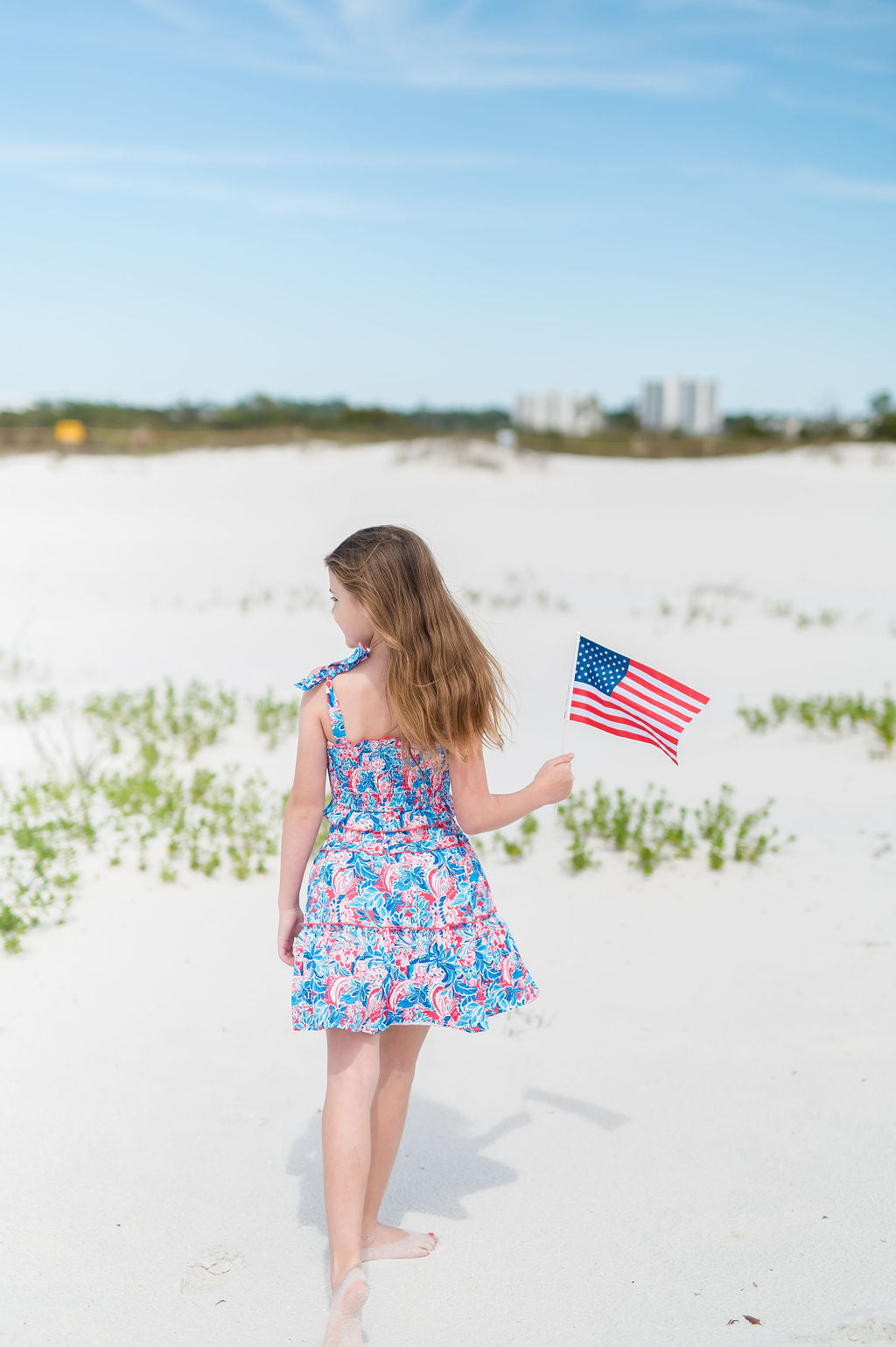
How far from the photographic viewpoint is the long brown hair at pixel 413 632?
276cm

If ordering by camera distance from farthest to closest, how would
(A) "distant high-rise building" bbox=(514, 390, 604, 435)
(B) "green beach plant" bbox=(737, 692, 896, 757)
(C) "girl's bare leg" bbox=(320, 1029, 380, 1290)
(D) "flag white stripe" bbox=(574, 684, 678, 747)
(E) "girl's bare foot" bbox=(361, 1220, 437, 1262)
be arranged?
(A) "distant high-rise building" bbox=(514, 390, 604, 435)
(B) "green beach plant" bbox=(737, 692, 896, 757)
(D) "flag white stripe" bbox=(574, 684, 678, 747)
(E) "girl's bare foot" bbox=(361, 1220, 437, 1262)
(C) "girl's bare leg" bbox=(320, 1029, 380, 1290)

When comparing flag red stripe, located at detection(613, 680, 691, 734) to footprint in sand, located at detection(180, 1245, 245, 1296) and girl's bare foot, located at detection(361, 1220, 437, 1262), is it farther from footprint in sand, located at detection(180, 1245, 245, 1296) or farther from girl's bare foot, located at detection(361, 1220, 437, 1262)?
footprint in sand, located at detection(180, 1245, 245, 1296)

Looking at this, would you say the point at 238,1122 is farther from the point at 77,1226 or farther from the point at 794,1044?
the point at 794,1044

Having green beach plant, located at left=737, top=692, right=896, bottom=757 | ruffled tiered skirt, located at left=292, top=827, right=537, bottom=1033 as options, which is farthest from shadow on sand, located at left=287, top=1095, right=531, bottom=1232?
green beach plant, located at left=737, top=692, right=896, bottom=757

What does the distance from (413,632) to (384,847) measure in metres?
A: 0.50

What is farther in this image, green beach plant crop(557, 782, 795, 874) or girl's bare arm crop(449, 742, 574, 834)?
Result: green beach plant crop(557, 782, 795, 874)

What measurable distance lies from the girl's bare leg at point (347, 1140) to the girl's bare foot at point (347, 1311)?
0.10ft

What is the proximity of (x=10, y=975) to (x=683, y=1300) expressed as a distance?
Answer: 2694 millimetres

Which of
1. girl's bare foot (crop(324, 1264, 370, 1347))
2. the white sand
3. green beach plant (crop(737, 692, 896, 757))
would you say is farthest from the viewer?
green beach plant (crop(737, 692, 896, 757))

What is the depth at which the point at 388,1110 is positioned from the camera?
2.95 m

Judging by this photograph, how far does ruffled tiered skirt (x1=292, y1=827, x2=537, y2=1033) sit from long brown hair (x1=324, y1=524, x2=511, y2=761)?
0.26m

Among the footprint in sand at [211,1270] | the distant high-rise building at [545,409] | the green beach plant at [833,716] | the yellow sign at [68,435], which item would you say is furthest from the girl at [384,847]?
the distant high-rise building at [545,409]

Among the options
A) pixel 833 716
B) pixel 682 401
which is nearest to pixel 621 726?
pixel 833 716

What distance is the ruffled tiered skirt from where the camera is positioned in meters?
2.71
